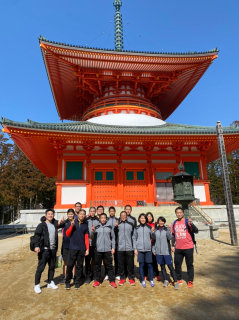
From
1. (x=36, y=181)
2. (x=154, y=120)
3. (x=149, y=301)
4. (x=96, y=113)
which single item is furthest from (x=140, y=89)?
(x=36, y=181)

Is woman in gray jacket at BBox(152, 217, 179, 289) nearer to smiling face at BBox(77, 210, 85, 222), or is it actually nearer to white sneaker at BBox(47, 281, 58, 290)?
smiling face at BBox(77, 210, 85, 222)

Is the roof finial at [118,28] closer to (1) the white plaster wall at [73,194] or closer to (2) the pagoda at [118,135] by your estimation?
(2) the pagoda at [118,135]

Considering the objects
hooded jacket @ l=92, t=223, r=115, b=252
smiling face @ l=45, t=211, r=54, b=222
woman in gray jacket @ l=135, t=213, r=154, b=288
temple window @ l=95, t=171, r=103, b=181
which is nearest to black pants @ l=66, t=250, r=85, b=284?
hooded jacket @ l=92, t=223, r=115, b=252

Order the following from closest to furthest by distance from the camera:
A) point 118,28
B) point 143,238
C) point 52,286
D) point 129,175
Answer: point 52,286 < point 143,238 < point 129,175 < point 118,28

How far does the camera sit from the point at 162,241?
4.48 meters

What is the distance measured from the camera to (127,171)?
14016 millimetres

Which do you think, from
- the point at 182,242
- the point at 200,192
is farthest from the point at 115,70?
the point at 182,242

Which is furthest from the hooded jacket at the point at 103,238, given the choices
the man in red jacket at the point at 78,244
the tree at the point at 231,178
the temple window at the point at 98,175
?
the tree at the point at 231,178

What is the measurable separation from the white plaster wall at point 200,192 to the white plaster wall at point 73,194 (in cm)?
754

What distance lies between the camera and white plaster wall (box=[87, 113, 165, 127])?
15660mm

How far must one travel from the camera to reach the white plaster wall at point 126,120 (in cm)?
1566

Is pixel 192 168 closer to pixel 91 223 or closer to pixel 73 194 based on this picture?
pixel 73 194

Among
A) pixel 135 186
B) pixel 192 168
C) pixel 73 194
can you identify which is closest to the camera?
pixel 73 194

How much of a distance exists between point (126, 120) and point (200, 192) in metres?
7.58
